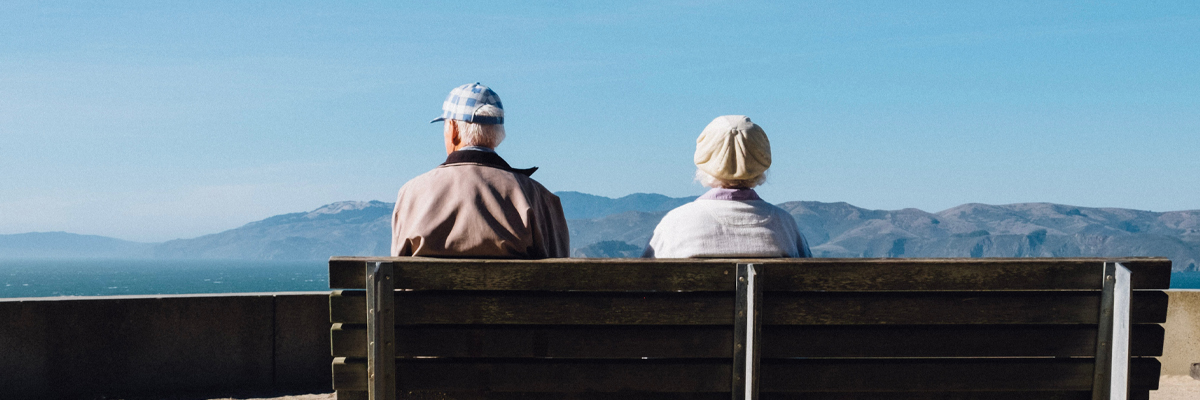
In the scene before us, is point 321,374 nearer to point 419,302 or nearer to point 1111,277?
point 419,302

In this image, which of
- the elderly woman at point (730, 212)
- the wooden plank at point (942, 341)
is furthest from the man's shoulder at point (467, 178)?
the wooden plank at point (942, 341)

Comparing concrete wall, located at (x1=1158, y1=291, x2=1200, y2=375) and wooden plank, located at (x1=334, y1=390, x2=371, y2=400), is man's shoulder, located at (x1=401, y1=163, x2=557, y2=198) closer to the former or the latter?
wooden plank, located at (x1=334, y1=390, x2=371, y2=400)

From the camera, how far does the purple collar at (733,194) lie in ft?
11.9

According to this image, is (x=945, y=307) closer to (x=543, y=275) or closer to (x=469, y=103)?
(x=543, y=275)

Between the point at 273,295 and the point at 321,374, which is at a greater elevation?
the point at 273,295

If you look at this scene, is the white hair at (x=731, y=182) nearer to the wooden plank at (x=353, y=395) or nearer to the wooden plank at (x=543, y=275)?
the wooden plank at (x=543, y=275)

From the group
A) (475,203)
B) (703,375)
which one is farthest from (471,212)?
(703,375)

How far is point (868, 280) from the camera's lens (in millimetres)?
2873

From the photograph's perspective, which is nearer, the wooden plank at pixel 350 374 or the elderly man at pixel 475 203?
the wooden plank at pixel 350 374

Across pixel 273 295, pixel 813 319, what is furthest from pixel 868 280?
pixel 273 295

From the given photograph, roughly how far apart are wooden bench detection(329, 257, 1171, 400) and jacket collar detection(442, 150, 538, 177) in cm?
98

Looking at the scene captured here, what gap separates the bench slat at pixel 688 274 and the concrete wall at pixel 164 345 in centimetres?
296

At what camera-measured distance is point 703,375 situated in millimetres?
2934

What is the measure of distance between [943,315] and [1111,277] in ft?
1.89
